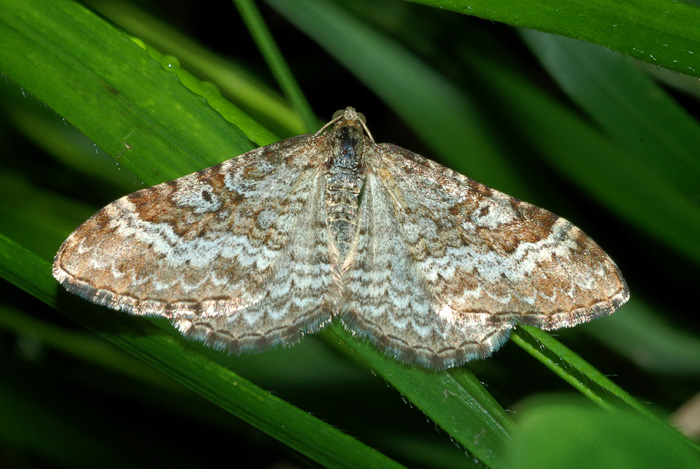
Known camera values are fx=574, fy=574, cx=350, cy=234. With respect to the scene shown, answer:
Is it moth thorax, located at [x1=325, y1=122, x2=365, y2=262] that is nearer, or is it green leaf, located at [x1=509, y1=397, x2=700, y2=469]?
green leaf, located at [x1=509, y1=397, x2=700, y2=469]

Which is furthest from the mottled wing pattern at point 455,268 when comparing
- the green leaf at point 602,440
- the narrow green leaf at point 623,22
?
the green leaf at point 602,440

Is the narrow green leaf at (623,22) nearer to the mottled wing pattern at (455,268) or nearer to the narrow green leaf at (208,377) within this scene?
the mottled wing pattern at (455,268)

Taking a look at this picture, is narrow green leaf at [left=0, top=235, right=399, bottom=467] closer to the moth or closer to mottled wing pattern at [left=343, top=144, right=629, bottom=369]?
the moth

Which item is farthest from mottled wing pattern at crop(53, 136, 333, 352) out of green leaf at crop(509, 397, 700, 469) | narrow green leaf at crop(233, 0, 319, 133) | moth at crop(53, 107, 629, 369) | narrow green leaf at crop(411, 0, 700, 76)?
green leaf at crop(509, 397, 700, 469)

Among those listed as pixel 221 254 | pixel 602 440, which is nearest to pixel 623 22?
pixel 602 440

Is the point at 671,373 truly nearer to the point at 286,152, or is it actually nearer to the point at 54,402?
the point at 286,152

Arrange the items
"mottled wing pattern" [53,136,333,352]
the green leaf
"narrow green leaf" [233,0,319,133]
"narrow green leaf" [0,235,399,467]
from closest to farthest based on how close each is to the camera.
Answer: the green leaf → "narrow green leaf" [0,235,399,467] → "mottled wing pattern" [53,136,333,352] → "narrow green leaf" [233,0,319,133]

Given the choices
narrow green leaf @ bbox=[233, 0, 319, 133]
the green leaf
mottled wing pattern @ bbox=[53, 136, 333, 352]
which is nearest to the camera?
the green leaf

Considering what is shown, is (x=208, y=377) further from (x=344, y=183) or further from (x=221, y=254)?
(x=344, y=183)

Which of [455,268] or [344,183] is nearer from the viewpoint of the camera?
[455,268]
